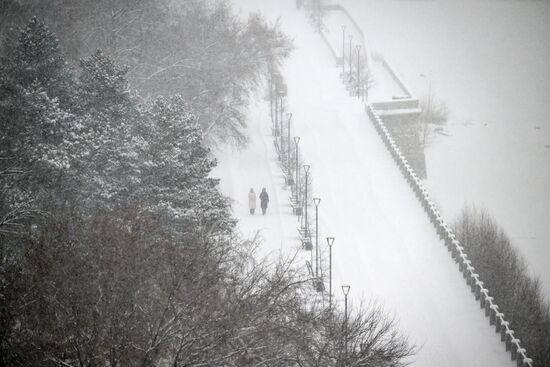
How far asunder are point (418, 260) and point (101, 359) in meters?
18.0

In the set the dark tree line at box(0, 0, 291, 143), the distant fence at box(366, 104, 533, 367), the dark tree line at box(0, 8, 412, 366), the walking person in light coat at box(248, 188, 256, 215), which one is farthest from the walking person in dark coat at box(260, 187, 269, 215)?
the dark tree line at box(0, 0, 291, 143)

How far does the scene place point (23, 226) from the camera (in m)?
19.4

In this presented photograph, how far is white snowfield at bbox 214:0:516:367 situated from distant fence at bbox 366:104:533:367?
0.29 meters

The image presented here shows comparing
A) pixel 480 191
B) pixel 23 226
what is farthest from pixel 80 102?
pixel 480 191

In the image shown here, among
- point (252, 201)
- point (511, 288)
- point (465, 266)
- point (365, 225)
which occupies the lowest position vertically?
point (511, 288)

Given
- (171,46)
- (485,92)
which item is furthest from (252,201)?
(485,92)

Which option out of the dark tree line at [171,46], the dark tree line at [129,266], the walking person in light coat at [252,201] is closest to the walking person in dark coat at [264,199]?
the walking person in light coat at [252,201]

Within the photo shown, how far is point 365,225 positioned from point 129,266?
17984 mm

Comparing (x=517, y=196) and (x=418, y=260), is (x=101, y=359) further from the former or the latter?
(x=517, y=196)

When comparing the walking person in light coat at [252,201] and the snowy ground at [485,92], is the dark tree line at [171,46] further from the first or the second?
the snowy ground at [485,92]

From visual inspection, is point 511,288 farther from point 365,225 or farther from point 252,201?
point 252,201

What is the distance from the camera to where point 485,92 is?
238ft

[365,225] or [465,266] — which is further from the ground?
[365,225]

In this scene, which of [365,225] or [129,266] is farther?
[365,225]
